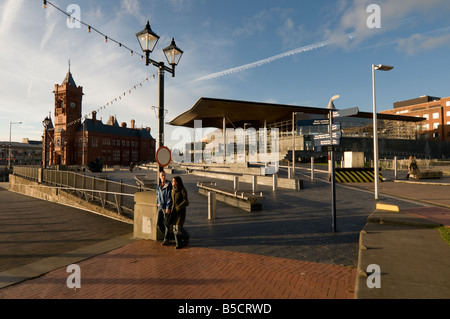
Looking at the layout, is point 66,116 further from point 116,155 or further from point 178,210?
point 178,210

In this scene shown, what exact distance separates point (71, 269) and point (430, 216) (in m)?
10.0

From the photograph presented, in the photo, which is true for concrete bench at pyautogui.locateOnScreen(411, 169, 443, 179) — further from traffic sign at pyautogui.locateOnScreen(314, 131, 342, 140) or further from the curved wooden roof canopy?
traffic sign at pyautogui.locateOnScreen(314, 131, 342, 140)

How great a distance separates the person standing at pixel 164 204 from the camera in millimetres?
6359

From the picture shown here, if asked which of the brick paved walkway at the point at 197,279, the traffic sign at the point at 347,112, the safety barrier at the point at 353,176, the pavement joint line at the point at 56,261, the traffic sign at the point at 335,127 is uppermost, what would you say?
the traffic sign at the point at 347,112

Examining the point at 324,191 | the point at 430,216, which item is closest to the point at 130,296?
the point at 430,216

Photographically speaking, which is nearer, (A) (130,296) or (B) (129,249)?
(A) (130,296)

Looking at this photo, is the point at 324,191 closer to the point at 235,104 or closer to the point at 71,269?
the point at 71,269

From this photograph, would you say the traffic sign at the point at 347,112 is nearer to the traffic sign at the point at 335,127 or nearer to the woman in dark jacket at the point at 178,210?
the traffic sign at the point at 335,127

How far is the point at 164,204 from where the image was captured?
6430 millimetres

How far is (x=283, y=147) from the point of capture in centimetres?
4700

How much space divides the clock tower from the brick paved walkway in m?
77.8

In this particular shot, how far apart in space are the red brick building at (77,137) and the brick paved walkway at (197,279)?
2627 inches

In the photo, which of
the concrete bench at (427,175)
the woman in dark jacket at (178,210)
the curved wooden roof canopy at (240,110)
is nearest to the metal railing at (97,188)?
the woman in dark jacket at (178,210)

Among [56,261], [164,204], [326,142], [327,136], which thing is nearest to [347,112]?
[327,136]
